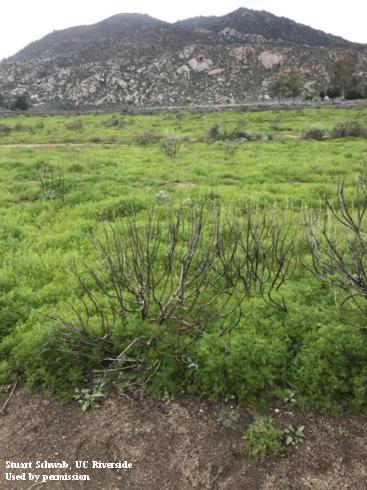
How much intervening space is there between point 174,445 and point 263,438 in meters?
1.06

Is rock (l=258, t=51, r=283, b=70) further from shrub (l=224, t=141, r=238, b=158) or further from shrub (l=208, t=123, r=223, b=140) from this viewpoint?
shrub (l=224, t=141, r=238, b=158)

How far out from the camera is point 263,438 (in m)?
4.44

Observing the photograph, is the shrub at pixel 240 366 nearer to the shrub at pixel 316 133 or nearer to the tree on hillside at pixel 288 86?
the shrub at pixel 316 133

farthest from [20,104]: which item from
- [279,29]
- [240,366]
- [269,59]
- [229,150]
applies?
[279,29]

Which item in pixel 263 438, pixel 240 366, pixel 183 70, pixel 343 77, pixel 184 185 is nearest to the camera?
pixel 263 438

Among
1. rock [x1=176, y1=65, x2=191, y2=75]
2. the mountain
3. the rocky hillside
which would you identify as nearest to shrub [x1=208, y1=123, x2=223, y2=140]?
the rocky hillside

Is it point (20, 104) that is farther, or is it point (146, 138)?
point (20, 104)

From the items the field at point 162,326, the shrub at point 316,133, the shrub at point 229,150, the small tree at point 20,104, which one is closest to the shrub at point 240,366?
the field at point 162,326

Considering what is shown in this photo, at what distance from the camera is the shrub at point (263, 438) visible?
4.32 m

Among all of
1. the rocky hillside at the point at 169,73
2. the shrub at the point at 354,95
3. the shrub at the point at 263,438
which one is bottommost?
the shrub at the point at 263,438

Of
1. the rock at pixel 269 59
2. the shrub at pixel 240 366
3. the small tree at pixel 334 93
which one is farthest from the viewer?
the rock at pixel 269 59

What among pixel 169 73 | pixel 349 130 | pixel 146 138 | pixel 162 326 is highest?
pixel 169 73

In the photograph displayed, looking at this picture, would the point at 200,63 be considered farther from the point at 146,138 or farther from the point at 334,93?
the point at 146,138

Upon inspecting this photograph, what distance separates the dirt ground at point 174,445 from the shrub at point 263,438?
0.27ft
